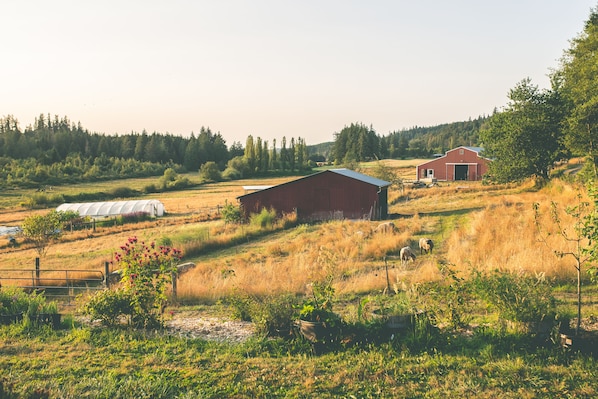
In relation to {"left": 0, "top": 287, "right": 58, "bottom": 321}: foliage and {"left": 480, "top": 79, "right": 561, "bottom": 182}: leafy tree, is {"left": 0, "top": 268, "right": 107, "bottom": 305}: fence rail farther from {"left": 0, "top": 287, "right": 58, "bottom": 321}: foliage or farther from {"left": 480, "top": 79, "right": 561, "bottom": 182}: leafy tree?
{"left": 480, "top": 79, "right": 561, "bottom": 182}: leafy tree

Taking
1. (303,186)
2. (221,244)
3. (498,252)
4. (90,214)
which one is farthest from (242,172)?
(498,252)

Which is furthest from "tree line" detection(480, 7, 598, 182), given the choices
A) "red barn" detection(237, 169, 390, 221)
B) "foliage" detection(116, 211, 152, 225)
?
"foliage" detection(116, 211, 152, 225)

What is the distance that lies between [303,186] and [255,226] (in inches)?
213

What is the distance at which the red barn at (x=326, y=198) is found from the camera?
3134cm

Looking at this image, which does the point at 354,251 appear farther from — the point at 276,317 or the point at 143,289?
the point at 143,289

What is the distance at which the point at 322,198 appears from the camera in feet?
105

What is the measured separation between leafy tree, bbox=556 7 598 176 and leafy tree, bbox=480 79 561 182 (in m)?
2.19

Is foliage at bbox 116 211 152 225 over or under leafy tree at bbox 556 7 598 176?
under

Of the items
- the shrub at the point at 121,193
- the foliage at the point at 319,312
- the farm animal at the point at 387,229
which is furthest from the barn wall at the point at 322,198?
the shrub at the point at 121,193

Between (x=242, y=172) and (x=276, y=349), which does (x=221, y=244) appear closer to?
(x=276, y=349)

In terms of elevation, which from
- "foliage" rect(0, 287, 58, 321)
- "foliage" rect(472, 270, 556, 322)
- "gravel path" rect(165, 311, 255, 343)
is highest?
"foliage" rect(472, 270, 556, 322)

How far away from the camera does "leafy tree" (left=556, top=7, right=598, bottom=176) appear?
26.2 metres

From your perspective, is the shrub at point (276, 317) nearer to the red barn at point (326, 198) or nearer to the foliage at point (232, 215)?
the red barn at point (326, 198)

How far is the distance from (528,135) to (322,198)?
622 inches
